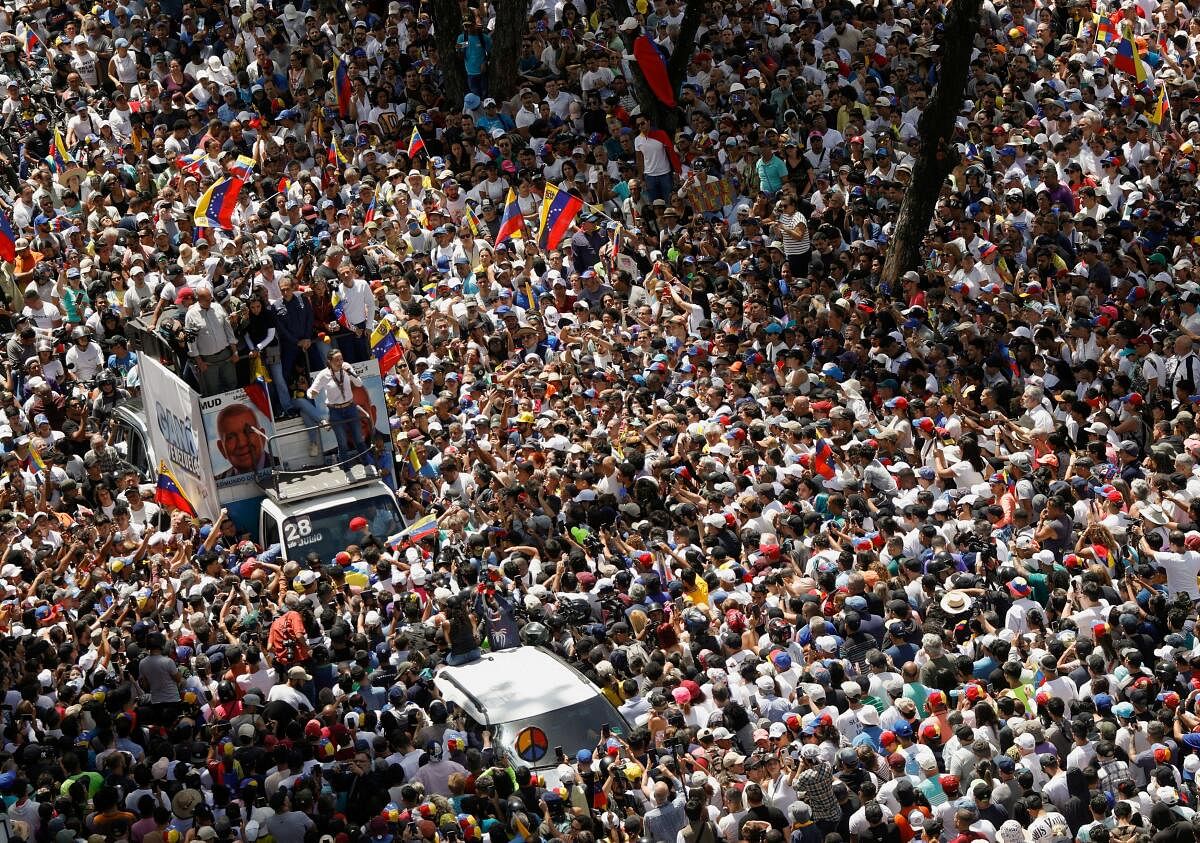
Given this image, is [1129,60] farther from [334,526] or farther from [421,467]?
[334,526]

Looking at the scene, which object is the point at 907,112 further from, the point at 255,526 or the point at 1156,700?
the point at 1156,700

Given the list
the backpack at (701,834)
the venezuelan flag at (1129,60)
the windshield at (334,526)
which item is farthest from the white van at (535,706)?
the venezuelan flag at (1129,60)

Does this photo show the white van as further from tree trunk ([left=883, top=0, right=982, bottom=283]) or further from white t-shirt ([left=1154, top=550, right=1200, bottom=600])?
tree trunk ([left=883, top=0, right=982, bottom=283])

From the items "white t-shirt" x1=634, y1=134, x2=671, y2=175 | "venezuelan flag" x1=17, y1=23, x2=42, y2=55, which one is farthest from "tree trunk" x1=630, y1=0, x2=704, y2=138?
"venezuelan flag" x1=17, y1=23, x2=42, y2=55

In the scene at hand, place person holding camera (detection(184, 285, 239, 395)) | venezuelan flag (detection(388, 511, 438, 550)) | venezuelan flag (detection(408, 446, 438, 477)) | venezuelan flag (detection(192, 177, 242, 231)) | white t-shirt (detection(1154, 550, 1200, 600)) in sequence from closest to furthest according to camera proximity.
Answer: white t-shirt (detection(1154, 550, 1200, 600)) → venezuelan flag (detection(388, 511, 438, 550)) → person holding camera (detection(184, 285, 239, 395)) → venezuelan flag (detection(408, 446, 438, 477)) → venezuelan flag (detection(192, 177, 242, 231))

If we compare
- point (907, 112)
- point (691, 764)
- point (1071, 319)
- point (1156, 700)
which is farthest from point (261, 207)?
point (1156, 700)
